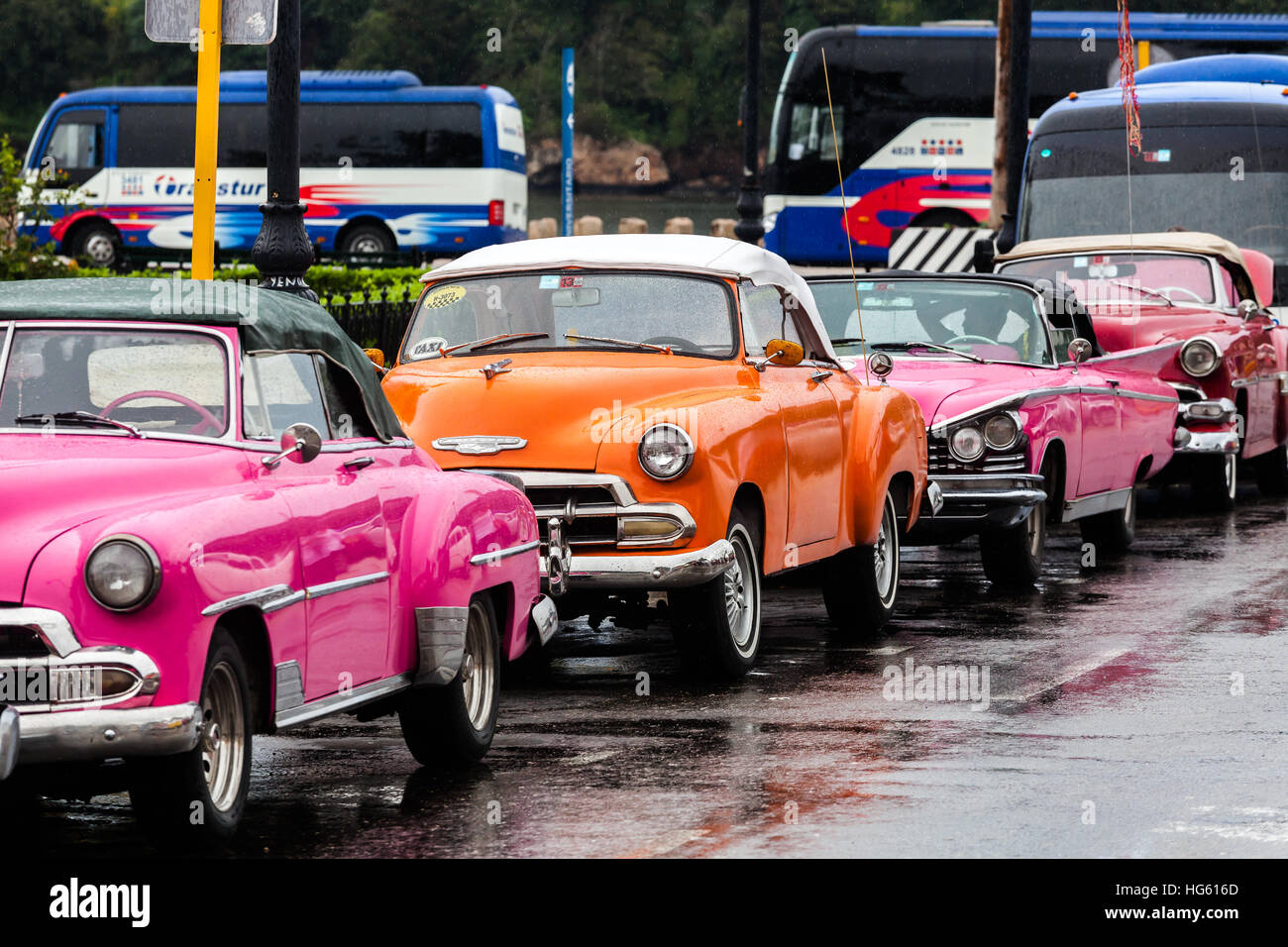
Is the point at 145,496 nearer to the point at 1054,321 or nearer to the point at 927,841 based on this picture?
the point at 927,841

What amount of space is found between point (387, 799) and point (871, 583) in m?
4.29

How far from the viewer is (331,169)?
145ft

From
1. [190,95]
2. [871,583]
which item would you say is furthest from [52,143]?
[871,583]

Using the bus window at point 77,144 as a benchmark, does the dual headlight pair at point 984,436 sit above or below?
below

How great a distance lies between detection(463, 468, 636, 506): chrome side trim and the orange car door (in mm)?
1104

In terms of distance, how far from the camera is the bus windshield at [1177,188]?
22.7 metres

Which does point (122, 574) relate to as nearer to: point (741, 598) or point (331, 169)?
point (741, 598)

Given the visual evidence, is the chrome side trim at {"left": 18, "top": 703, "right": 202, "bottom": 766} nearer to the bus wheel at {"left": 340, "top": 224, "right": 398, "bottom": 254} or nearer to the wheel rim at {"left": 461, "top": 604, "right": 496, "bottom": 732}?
the wheel rim at {"left": 461, "top": 604, "right": 496, "bottom": 732}

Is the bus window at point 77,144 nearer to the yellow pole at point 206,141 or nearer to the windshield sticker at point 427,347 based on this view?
the yellow pole at point 206,141

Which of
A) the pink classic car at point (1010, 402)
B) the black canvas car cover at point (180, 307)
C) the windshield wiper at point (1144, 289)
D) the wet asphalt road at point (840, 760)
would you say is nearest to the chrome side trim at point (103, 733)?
the wet asphalt road at point (840, 760)

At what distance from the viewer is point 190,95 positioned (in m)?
44.8

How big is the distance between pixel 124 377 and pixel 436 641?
1312 millimetres

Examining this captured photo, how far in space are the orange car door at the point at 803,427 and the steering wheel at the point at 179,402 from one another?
3.71 m

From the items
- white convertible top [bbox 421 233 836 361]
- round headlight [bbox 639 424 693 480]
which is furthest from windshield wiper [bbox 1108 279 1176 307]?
round headlight [bbox 639 424 693 480]
